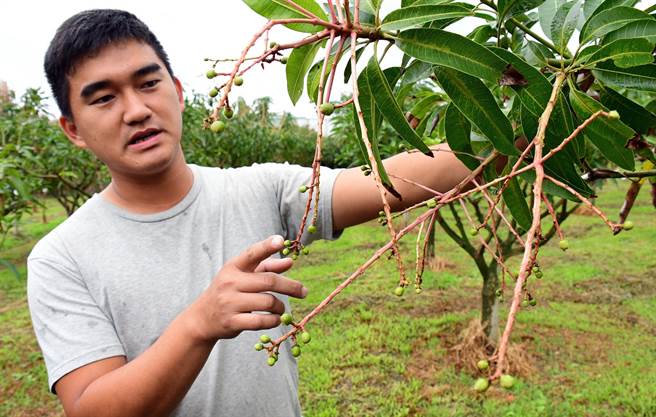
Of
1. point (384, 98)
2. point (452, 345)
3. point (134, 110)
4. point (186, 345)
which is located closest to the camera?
point (384, 98)

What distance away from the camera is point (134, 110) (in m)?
0.98

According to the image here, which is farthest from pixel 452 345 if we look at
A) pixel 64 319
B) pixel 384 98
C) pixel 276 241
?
pixel 384 98

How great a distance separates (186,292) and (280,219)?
325mm

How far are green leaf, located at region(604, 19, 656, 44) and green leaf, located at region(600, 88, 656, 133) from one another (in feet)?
0.34

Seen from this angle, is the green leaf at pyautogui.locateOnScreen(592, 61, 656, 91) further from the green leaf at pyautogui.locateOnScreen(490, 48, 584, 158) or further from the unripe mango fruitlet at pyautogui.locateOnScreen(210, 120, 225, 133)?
the unripe mango fruitlet at pyautogui.locateOnScreen(210, 120, 225, 133)

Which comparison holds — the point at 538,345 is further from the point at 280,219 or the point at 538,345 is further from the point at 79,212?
the point at 79,212

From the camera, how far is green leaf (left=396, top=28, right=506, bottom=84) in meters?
0.54

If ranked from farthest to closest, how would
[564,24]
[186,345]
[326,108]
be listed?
1. [186,345]
2. [564,24]
3. [326,108]

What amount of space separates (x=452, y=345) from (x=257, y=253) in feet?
10.2

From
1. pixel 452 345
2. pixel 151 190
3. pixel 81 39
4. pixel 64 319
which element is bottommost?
pixel 452 345

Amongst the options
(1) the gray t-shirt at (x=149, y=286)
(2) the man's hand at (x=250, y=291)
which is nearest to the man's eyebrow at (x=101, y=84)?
(1) the gray t-shirt at (x=149, y=286)

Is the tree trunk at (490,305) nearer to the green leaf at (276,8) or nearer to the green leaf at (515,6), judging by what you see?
the green leaf at (515,6)

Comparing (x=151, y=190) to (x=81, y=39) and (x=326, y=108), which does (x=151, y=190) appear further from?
(x=326, y=108)

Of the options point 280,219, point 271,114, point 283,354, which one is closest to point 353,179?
point 280,219
